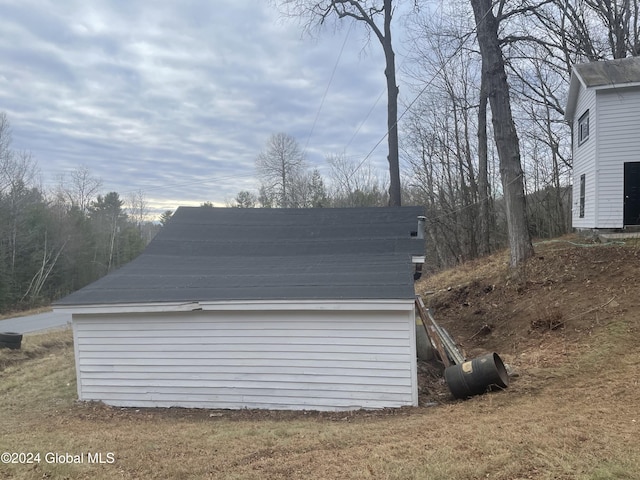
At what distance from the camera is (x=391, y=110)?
18.5 meters

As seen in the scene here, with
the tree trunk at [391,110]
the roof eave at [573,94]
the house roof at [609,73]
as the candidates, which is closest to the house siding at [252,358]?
the tree trunk at [391,110]

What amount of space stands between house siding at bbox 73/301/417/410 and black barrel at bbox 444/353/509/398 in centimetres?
62

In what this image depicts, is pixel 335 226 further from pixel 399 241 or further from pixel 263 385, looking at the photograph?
pixel 263 385

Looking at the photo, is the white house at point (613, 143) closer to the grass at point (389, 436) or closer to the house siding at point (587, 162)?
the house siding at point (587, 162)

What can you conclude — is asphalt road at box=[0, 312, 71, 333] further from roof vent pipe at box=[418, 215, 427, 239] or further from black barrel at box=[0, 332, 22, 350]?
roof vent pipe at box=[418, 215, 427, 239]

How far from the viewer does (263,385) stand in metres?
7.10

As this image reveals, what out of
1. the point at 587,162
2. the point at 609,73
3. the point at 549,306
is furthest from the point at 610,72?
the point at 549,306

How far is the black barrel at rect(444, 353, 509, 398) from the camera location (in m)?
6.24

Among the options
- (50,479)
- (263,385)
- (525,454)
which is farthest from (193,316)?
(525,454)

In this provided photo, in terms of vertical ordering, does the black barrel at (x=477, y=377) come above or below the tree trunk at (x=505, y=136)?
below

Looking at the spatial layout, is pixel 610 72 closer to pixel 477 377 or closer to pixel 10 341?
pixel 477 377

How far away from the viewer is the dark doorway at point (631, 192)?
43.4 feet

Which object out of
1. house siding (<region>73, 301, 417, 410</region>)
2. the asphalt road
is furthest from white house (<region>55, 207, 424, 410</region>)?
the asphalt road

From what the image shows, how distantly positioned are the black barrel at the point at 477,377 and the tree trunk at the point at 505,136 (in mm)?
6449
